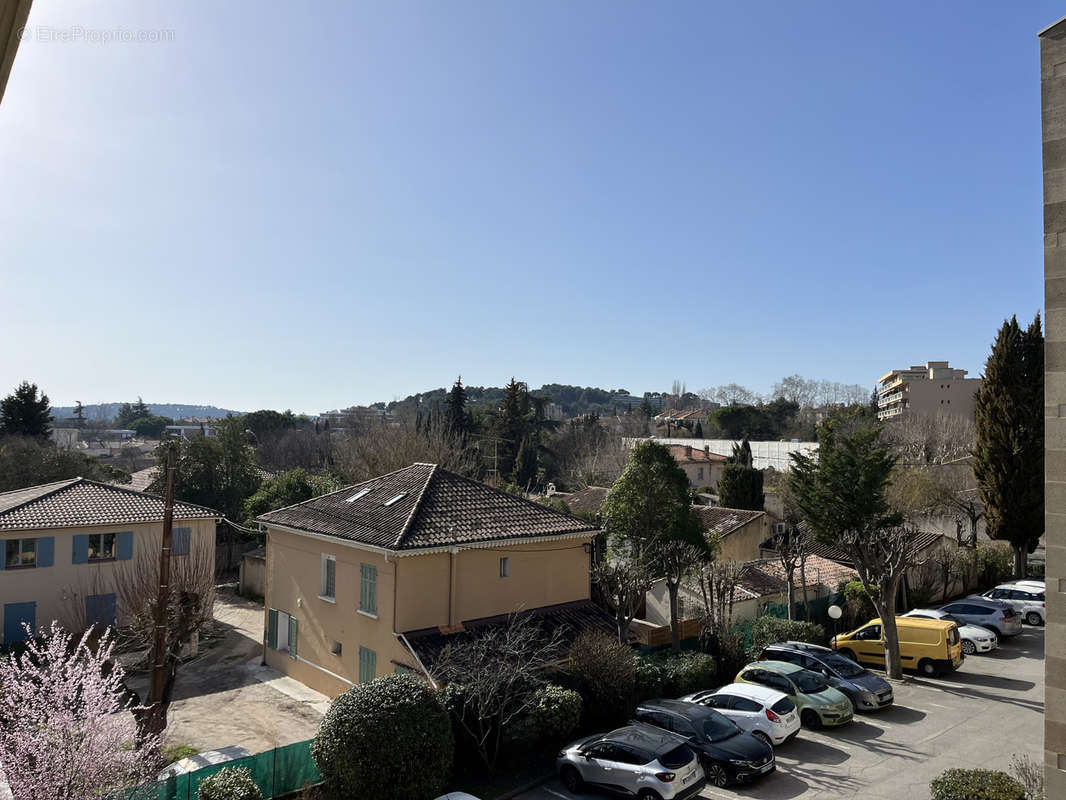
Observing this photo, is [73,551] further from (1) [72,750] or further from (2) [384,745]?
(2) [384,745]

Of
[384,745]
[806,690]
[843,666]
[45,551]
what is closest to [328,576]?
[384,745]

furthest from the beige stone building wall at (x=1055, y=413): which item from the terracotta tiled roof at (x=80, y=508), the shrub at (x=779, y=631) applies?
the terracotta tiled roof at (x=80, y=508)

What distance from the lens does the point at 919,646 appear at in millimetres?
21641

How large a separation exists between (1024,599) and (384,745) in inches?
1086

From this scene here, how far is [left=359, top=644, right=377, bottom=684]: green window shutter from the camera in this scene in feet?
59.9

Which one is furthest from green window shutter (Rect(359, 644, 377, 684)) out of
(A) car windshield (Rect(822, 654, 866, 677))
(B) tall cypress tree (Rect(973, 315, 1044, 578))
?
(B) tall cypress tree (Rect(973, 315, 1044, 578))

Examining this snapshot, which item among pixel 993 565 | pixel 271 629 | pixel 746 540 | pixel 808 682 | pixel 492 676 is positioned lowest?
pixel 271 629

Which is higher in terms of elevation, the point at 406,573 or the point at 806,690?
the point at 406,573

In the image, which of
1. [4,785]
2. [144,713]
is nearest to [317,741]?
[144,713]

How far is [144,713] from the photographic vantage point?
44.9 ft

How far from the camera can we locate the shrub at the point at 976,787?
1086 centimetres

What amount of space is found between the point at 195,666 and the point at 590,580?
14477 mm

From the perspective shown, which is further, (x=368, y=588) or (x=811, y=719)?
(x=368, y=588)

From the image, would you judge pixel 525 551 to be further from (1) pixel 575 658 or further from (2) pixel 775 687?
(2) pixel 775 687
